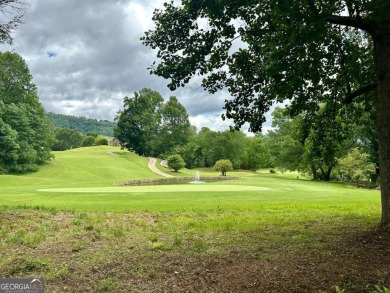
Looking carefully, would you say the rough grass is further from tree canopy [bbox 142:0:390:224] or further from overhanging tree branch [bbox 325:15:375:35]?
overhanging tree branch [bbox 325:15:375:35]

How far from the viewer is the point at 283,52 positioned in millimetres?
5727

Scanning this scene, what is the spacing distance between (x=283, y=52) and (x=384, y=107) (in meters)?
2.77

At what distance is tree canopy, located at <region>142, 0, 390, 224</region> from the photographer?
19.0ft

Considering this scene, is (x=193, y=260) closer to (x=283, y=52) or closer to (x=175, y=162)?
(x=283, y=52)

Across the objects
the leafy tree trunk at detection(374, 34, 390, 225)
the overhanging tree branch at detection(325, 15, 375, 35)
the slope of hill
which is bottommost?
the slope of hill


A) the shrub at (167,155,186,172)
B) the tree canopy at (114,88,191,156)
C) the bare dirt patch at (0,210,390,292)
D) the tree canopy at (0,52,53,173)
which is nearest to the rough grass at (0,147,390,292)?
the bare dirt patch at (0,210,390,292)

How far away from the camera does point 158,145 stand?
72.4m

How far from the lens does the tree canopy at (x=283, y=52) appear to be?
19.0 feet

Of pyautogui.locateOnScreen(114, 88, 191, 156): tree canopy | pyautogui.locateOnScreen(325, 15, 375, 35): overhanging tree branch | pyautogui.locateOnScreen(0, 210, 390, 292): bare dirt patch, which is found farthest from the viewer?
pyautogui.locateOnScreen(114, 88, 191, 156): tree canopy

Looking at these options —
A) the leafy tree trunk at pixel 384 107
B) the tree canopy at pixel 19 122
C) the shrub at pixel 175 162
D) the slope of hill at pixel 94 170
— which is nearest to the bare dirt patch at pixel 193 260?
the leafy tree trunk at pixel 384 107

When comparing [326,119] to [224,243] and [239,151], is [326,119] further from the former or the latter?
[239,151]

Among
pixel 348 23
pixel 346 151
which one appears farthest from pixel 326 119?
pixel 346 151

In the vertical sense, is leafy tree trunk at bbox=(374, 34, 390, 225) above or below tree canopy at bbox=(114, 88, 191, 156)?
below

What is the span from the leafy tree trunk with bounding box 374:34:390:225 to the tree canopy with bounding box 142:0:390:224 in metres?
0.02
